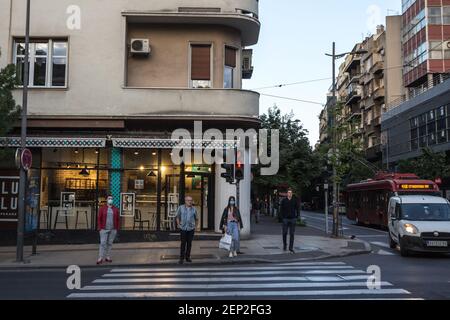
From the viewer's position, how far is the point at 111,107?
2091cm

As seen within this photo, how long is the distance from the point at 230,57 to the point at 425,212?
33.0 feet

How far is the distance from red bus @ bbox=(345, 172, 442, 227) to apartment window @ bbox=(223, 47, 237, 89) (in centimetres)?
1034

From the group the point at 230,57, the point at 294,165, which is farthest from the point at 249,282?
the point at 294,165

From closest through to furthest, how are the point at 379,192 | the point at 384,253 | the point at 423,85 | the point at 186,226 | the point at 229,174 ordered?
the point at 186,226, the point at 229,174, the point at 384,253, the point at 379,192, the point at 423,85

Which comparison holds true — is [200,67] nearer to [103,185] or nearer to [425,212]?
[103,185]

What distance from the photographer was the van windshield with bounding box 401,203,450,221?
16.9m

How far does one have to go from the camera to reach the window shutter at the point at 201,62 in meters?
21.7

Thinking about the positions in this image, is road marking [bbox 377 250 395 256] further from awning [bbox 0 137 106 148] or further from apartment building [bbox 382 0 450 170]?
apartment building [bbox 382 0 450 170]

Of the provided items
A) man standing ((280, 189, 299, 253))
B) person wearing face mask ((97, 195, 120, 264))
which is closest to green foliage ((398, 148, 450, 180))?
man standing ((280, 189, 299, 253))

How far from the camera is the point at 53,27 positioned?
21109 mm

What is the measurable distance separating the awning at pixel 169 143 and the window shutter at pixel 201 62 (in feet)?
9.60

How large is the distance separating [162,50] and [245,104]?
13.5 feet

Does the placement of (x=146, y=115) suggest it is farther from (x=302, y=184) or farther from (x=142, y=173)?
(x=302, y=184)
